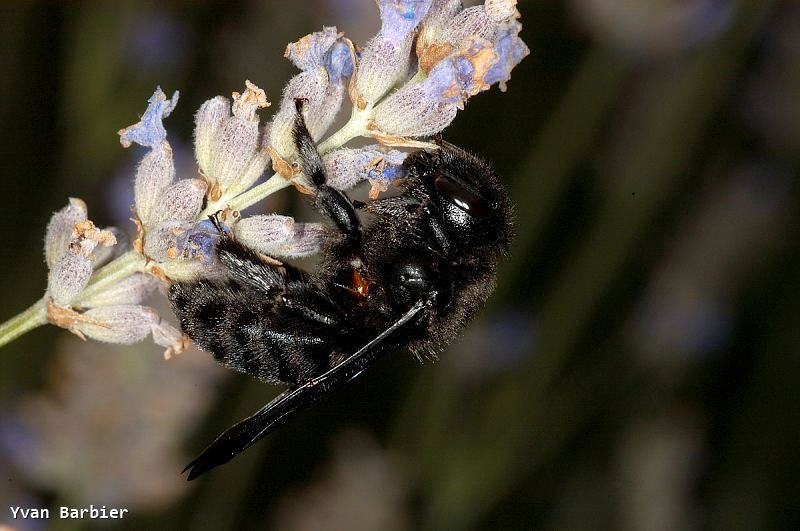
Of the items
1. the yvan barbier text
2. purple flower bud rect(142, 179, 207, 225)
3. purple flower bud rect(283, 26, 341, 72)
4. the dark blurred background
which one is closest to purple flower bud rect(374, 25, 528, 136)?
purple flower bud rect(283, 26, 341, 72)

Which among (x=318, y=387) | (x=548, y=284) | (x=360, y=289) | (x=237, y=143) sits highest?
(x=548, y=284)

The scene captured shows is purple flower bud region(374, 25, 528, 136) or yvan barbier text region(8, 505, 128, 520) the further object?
yvan barbier text region(8, 505, 128, 520)

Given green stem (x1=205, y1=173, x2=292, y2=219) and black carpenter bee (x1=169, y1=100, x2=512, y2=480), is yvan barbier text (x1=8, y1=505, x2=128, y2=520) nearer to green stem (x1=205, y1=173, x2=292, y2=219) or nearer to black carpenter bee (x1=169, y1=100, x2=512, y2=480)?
black carpenter bee (x1=169, y1=100, x2=512, y2=480)

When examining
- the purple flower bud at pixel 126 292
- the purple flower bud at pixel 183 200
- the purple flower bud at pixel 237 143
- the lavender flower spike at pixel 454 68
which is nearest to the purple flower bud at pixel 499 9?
the lavender flower spike at pixel 454 68

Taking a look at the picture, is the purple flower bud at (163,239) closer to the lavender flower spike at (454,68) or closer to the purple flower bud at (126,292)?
the purple flower bud at (126,292)

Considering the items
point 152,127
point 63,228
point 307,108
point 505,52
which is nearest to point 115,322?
point 63,228

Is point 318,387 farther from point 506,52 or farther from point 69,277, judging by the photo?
point 506,52
